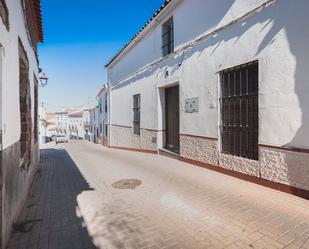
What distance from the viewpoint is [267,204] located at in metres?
3.87

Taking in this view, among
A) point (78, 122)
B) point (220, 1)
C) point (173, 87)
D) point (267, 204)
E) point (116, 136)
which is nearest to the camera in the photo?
point (267, 204)

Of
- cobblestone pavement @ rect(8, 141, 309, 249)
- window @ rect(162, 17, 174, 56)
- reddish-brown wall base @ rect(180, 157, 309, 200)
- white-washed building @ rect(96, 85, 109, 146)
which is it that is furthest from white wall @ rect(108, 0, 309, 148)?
white-washed building @ rect(96, 85, 109, 146)

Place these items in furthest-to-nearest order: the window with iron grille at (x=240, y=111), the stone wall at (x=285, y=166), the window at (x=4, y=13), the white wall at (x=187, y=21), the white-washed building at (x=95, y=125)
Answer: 1. the white-washed building at (x=95, y=125)
2. the white wall at (x=187, y=21)
3. the window with iron grille at (x=240, y=111)
4. the stone wall at (x=285, y=166)
5. the window at (x=4, y=13)

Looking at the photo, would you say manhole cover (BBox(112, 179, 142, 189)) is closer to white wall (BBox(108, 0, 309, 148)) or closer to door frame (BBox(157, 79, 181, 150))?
white wall (BBox(108, 0, 309, 148))

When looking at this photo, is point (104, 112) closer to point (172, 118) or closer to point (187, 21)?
point (172, 118)

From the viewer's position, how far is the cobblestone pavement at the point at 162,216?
110 inches

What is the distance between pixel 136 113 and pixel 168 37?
5.01 meters

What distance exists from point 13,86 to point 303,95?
531 centimetres

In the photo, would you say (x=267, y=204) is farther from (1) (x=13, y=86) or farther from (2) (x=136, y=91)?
(2) (x=136, y=91)

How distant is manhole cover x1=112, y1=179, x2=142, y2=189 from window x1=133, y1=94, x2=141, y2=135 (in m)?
6.84

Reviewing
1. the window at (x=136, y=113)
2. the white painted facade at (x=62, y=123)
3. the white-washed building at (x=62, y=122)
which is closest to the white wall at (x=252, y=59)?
the window at (x=136, y=113)

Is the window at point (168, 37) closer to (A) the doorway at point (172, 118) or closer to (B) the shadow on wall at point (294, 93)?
(A) the doorway at point (172, 118)

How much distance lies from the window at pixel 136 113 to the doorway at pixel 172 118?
9.20 feet

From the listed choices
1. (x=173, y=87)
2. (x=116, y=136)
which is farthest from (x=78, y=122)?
(x=173, y=87)
